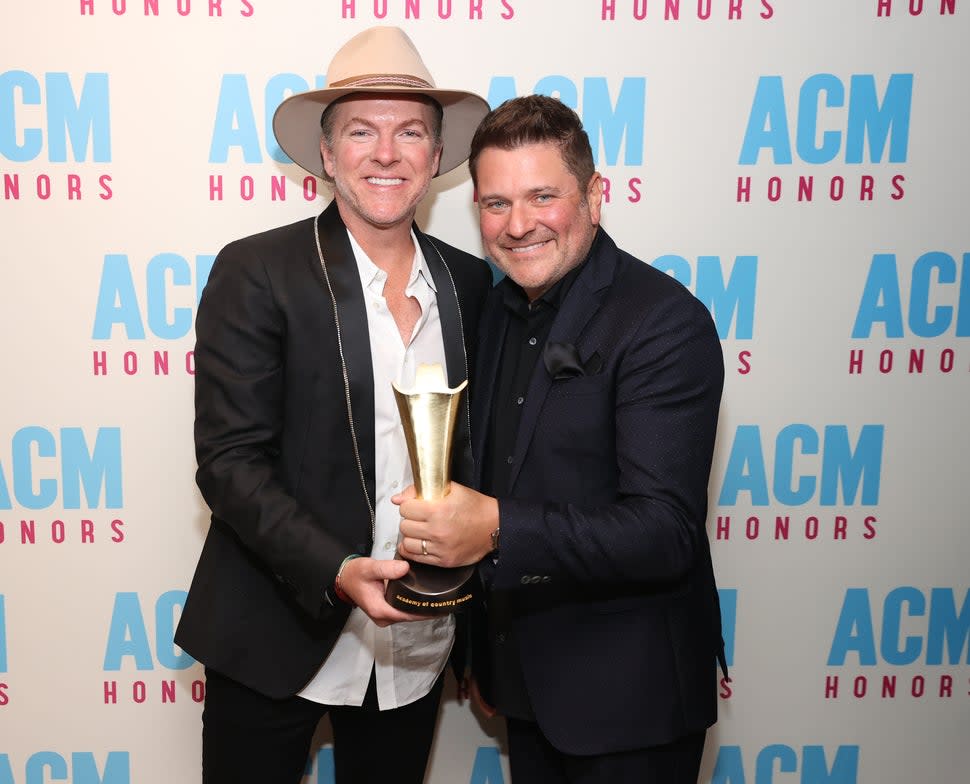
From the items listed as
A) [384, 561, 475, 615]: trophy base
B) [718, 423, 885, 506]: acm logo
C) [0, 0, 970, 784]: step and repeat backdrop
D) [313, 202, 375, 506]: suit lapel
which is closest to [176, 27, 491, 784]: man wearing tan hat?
[313, 202, 375, 506]: suit lapel

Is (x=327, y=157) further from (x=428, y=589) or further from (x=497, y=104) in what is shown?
(x=428, y=589)

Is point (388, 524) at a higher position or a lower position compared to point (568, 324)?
lower

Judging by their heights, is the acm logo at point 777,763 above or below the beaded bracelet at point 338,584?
below

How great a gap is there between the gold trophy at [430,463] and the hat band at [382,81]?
0.69 meters

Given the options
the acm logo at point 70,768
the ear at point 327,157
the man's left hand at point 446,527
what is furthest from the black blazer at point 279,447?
the acm logo at point 70,768

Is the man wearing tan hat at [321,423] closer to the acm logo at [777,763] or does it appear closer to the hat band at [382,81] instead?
the hat band at [382,81]

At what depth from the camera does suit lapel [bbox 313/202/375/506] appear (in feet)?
5.67

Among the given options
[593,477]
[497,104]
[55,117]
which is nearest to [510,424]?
[593,477]

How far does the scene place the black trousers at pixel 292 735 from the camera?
6.01 ft

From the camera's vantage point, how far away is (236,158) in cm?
221

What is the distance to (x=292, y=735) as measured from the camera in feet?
6.11

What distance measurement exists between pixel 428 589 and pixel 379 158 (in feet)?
2.76

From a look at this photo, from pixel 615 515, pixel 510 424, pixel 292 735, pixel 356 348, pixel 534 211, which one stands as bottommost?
pixel 292 735

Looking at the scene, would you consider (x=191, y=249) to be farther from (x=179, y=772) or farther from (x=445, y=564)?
(x=179, y=772)
